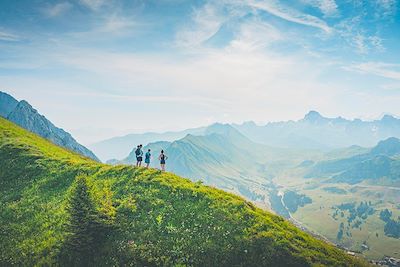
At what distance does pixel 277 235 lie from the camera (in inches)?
1304

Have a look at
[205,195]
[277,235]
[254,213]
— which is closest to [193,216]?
[205,195]

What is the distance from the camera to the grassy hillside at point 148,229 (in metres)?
30.9

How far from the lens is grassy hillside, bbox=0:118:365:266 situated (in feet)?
101

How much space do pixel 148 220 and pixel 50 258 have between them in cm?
1026

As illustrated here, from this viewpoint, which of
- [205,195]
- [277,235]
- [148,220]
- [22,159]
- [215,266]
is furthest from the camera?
[22,159]

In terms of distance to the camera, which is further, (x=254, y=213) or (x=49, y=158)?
(x=49, y=158)

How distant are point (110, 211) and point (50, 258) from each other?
23.3 ft

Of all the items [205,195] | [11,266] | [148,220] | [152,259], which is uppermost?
[205,195]

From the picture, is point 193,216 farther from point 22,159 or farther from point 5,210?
point 22,159

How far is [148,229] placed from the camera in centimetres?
3400

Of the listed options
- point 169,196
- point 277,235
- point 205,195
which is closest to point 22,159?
point 169,196

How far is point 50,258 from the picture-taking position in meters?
31.7

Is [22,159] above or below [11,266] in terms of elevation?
above

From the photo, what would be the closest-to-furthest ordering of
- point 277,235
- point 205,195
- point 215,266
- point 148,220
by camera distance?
1. point 215,266
2. point 277,235
3. point 148,220
4. point 205,195
